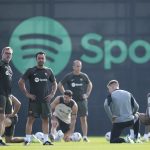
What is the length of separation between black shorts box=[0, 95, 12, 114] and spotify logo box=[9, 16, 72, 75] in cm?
949

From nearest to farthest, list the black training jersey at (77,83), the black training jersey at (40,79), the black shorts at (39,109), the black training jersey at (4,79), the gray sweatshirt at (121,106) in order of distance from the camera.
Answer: the black training jersey at (4,79) → the black shorts at (39,109) → the black training jersey at (40,79) → the gray sweatshirt at (121,106) → the black training jersey at (77,83)

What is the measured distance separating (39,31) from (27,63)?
103cm

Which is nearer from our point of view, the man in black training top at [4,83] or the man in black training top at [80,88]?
the man in black training top at [4,83]

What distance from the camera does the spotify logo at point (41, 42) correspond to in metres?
28.8

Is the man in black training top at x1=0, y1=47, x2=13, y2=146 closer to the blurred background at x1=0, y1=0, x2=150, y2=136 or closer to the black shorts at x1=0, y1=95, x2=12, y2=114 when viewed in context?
the black shorts at x1=0, y1=95, x2=12, y2=114

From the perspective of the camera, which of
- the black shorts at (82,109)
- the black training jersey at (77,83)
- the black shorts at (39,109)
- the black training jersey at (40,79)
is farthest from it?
the black training jersey at (77,83)

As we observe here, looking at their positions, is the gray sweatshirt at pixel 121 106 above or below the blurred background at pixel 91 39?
below

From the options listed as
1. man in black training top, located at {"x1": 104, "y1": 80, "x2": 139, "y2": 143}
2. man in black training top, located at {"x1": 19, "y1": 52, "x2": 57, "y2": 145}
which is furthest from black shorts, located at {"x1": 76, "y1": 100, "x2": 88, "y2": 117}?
man in black training top, located at {"x1": 19, "y1": 52, "x2": 57, "y2": 145}

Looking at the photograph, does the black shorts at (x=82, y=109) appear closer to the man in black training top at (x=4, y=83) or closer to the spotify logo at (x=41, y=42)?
the man in black training top at (x=4, y=83)

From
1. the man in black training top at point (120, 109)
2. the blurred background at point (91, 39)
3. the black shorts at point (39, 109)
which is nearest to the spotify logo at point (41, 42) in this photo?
the blurred background at point (91, 39)

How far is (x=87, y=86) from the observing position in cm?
2388

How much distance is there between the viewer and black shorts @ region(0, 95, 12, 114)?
62.1ft

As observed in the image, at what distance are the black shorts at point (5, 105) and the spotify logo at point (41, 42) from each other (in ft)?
31.1

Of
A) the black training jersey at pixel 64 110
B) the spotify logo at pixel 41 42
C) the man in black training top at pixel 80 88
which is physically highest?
the spotify logo at pixel 41 42
